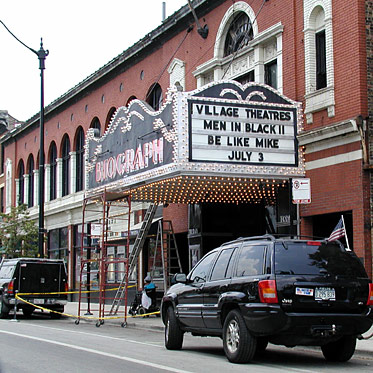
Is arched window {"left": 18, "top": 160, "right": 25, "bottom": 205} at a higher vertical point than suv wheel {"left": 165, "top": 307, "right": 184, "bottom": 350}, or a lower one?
higher

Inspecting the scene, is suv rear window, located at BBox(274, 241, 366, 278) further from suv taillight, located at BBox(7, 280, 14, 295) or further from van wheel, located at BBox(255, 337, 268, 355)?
suv taillight, located at BBox(7, 280, 14, 295)

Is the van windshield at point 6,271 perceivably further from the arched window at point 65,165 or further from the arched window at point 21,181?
the arched window at point 21,181

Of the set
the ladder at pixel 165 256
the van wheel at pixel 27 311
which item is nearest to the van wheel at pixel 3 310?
the van wheel at pixel 27 311

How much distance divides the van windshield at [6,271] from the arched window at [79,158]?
443 inches

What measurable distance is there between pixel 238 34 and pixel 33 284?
10885 millimetres

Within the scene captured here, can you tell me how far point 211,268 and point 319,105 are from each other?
24.7 ft

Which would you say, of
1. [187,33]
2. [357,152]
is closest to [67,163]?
[187,33]

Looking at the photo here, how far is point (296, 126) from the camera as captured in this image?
19250 millimetres

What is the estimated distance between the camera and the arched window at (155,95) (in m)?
29.0

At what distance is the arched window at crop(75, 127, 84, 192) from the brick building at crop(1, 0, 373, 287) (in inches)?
2.2

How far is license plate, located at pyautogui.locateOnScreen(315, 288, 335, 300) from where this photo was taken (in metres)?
10.9

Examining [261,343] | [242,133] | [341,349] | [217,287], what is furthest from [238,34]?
[341,349]

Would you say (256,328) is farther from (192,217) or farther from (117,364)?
(192,217)


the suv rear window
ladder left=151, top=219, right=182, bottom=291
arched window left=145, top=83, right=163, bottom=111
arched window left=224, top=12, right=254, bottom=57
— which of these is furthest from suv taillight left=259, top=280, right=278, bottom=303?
arched window left=145, top=83, right=163, bottom=111
